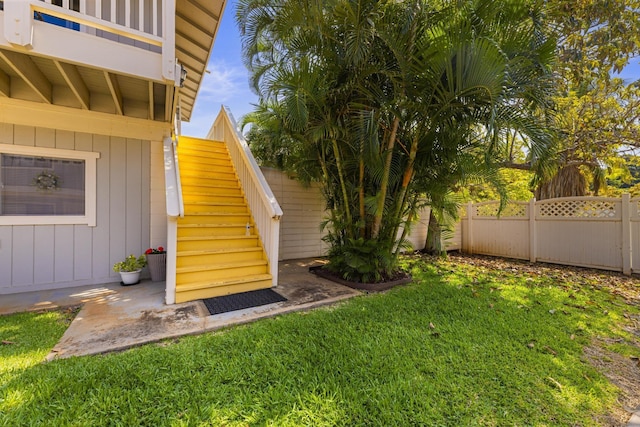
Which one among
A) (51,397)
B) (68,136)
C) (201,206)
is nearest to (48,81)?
(68,136)

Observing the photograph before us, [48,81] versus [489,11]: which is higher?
[489,11]

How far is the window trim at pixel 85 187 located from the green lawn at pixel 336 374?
160 cm

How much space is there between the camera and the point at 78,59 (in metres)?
2.87

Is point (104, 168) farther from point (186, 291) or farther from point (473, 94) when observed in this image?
point (473, 94)

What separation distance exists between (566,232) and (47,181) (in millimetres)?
10146

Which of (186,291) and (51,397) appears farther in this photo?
(186,291)

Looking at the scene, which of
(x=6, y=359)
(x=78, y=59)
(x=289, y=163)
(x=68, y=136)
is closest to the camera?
(x=6, y=359)

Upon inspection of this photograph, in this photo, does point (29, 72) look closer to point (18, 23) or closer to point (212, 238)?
point (18, 23)

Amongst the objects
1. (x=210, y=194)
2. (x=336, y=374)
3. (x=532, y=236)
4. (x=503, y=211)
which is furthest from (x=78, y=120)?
(x=532, y=236)

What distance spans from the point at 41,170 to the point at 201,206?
2.25 meters

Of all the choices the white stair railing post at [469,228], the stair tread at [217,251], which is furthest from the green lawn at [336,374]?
the white stair railing post at [469,228]

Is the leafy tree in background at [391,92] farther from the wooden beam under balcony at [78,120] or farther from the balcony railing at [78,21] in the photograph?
the wooden beam under balcony at [78,120]

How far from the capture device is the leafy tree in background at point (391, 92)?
125 inches

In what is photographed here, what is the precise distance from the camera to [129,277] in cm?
412
